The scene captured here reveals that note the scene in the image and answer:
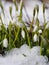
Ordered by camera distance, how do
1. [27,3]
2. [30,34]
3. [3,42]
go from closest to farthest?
[3,42] < [30,34] < [27,3]

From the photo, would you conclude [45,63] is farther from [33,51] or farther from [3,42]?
[3,42]

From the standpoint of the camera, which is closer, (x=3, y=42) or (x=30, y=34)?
(x=3, y=42)

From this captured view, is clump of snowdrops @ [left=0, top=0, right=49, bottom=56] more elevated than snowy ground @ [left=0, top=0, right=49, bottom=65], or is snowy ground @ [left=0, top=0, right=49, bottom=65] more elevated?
clump of snowdrops @ [left=0, top=0, right=49, bottom=56]

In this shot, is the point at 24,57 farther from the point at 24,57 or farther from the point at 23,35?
the point at 23,35

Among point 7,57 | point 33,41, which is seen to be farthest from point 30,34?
point 7,57

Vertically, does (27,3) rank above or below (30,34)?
above

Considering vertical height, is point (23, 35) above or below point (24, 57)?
above

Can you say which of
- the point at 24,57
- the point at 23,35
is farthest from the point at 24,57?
the point at 23,35

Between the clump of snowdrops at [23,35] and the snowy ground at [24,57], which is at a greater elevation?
the clump of snowdrops at [23,35]

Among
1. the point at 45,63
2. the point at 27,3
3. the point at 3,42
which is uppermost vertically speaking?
the point at 27,3

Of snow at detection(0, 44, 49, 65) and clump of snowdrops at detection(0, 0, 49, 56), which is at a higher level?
clump of snowdrops at detection(0, 0, 49, 56)

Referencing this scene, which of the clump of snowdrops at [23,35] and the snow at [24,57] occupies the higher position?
the clump of snowdrops at [23,35]
